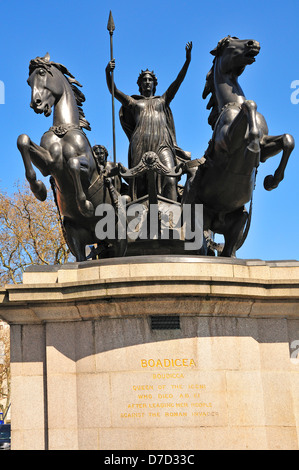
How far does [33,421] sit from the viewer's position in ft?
32.6

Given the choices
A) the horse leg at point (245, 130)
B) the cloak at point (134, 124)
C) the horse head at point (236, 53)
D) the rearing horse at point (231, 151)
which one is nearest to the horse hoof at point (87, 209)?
the rearing horse at point (231, 151)

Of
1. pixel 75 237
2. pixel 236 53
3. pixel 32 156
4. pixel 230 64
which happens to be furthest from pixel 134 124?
pixel 32 156

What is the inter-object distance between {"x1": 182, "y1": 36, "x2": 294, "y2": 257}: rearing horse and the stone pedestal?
2281mm

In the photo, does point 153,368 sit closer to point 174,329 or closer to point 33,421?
point 174,329

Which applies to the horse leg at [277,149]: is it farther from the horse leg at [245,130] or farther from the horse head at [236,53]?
the horse head at [236,53]

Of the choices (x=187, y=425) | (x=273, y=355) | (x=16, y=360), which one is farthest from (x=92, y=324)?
(x=273, y=355)

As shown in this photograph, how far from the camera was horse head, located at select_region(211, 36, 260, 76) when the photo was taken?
496 inches

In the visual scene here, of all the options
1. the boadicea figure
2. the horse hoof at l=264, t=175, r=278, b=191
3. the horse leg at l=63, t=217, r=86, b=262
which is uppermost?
the boadicea figure

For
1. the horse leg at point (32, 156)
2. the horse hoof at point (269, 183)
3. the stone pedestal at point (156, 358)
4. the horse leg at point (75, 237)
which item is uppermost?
the horse leg at point (32, 156)

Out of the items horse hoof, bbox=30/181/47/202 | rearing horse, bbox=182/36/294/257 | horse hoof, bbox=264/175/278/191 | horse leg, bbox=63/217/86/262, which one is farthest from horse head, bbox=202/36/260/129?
horse hoof, bbox=30/181/47/202

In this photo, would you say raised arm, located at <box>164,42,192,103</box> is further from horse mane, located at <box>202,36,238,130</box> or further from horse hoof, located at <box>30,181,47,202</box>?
horse hoof, located at <box>30,181,47,202</box>

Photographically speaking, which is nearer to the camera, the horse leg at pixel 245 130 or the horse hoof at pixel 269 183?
the horse leg at pixel 245 130

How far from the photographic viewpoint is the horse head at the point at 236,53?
41.3ft

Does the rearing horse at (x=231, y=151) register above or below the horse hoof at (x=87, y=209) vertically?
above
